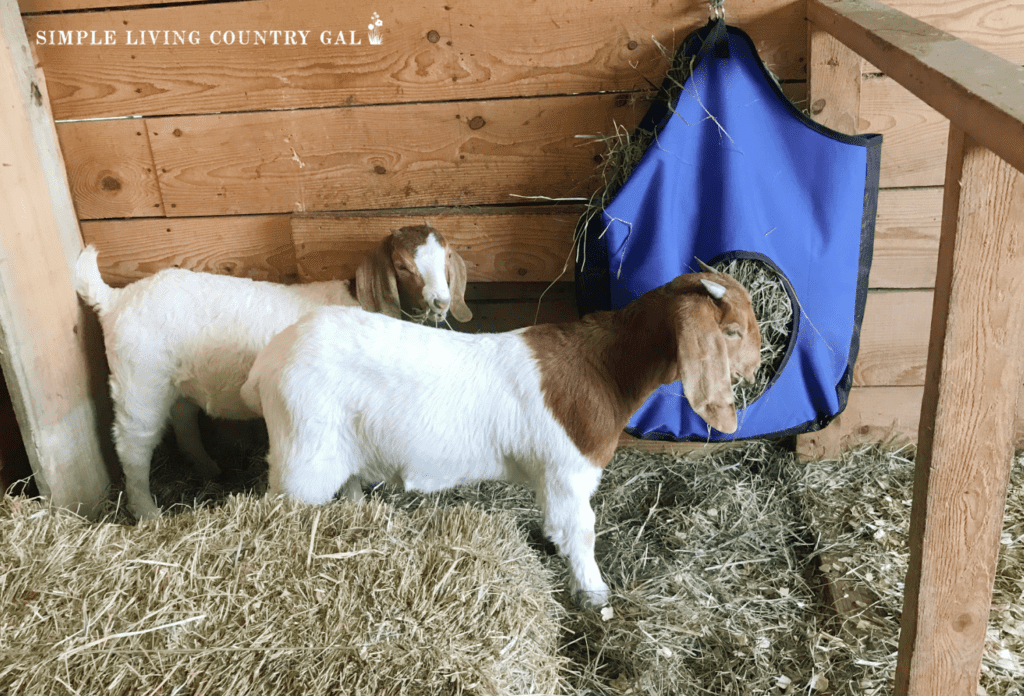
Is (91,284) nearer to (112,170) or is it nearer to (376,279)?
(112,170)

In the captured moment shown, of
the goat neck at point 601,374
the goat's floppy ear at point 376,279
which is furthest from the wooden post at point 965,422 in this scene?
the goat's floppy ear at point 376,279

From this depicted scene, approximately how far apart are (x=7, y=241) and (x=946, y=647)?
3.43 meters

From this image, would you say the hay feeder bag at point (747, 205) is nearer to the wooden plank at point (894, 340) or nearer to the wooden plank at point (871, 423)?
the wooden plank at point (894, 340)

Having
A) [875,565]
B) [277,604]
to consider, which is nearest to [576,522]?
[277,604]

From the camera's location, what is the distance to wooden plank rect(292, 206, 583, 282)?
3.32 m

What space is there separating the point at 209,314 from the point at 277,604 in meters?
1.59

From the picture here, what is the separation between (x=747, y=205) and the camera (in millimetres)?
2812

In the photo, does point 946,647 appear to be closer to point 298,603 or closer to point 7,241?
point 298,603

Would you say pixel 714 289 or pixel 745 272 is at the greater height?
pixel 714 289

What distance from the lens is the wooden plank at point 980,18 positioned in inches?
112

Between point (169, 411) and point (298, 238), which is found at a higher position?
point (298, 238)

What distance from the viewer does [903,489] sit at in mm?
3422

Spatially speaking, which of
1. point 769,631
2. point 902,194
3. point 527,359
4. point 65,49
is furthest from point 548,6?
point 769,631

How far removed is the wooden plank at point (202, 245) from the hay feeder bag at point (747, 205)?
146 centimetres
